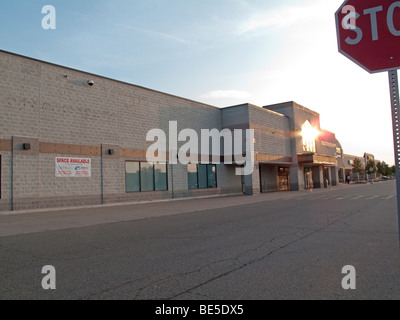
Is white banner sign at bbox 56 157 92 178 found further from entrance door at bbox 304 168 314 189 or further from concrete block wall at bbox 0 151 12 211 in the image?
entrance door at bbox 304 168 314 189

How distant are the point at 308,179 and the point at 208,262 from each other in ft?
149

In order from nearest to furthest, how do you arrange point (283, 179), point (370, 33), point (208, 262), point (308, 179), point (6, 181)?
point (370, 33) < point (208, 262) < point (6, 181) < point (283, 179) < point (308, 179)

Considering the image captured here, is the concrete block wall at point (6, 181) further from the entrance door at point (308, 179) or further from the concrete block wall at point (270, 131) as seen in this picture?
the entrance door at point (308, 179)

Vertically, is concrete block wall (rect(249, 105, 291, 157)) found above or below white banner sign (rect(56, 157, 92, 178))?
above

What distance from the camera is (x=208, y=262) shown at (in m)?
6.21

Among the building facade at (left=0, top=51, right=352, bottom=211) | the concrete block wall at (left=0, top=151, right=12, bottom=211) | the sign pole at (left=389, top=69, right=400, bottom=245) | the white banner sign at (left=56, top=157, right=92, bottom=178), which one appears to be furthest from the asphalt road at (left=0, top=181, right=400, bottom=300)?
the white banner sign at (left=56, top=157, right=92, bottom=178)

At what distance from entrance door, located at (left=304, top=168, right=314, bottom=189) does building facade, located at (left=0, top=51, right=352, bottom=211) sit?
52.5 feet

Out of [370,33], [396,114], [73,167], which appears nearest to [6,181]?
[73,167]

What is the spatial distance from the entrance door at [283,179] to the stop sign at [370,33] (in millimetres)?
41908

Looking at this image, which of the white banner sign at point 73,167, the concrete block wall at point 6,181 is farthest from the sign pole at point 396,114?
the white banner sign at point 73,167

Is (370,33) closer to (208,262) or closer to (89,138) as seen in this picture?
(208,262)

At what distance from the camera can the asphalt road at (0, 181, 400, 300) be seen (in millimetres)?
4535

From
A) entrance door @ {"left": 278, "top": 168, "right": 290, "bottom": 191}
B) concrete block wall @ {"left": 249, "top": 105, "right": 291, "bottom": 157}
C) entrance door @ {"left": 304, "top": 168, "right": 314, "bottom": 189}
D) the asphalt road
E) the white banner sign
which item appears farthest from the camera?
entrance door @ {"left": 304, "top": 168, "right": 314, "bottom": 189}
